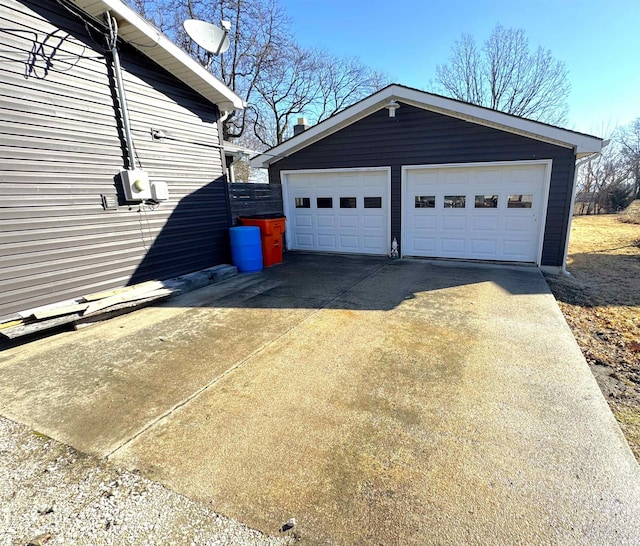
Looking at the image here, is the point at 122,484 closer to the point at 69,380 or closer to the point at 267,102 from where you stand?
the point at 69,380

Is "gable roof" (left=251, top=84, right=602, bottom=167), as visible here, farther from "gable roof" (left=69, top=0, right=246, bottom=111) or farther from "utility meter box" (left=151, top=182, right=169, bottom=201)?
"utility meter box" (left=151, top=182, right=169, bottom=201)

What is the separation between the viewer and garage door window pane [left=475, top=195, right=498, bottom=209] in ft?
23.9

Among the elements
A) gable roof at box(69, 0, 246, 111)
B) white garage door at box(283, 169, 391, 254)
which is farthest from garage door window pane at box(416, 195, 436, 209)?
gable roof at box(69, 0, 246, 111)

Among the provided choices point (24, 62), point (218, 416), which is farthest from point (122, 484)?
point (24, 62)

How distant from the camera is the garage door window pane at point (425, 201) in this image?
309 inches

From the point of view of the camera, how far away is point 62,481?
2.00 m

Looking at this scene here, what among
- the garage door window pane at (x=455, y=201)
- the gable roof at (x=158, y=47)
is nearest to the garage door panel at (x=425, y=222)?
the garage door window pane at (x=455, y=201)

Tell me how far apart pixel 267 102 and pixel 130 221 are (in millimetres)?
19293

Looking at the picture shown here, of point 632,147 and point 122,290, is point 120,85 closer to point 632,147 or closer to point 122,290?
point 122,290

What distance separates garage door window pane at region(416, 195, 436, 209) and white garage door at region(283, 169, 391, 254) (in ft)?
2.38

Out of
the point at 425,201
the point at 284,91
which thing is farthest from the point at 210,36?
the point at 284,91

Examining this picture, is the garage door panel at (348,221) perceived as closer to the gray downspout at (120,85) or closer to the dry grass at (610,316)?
the dry grass at (610,316)

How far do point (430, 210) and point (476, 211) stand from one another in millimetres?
1005

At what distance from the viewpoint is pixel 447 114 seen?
7227 millimetres
